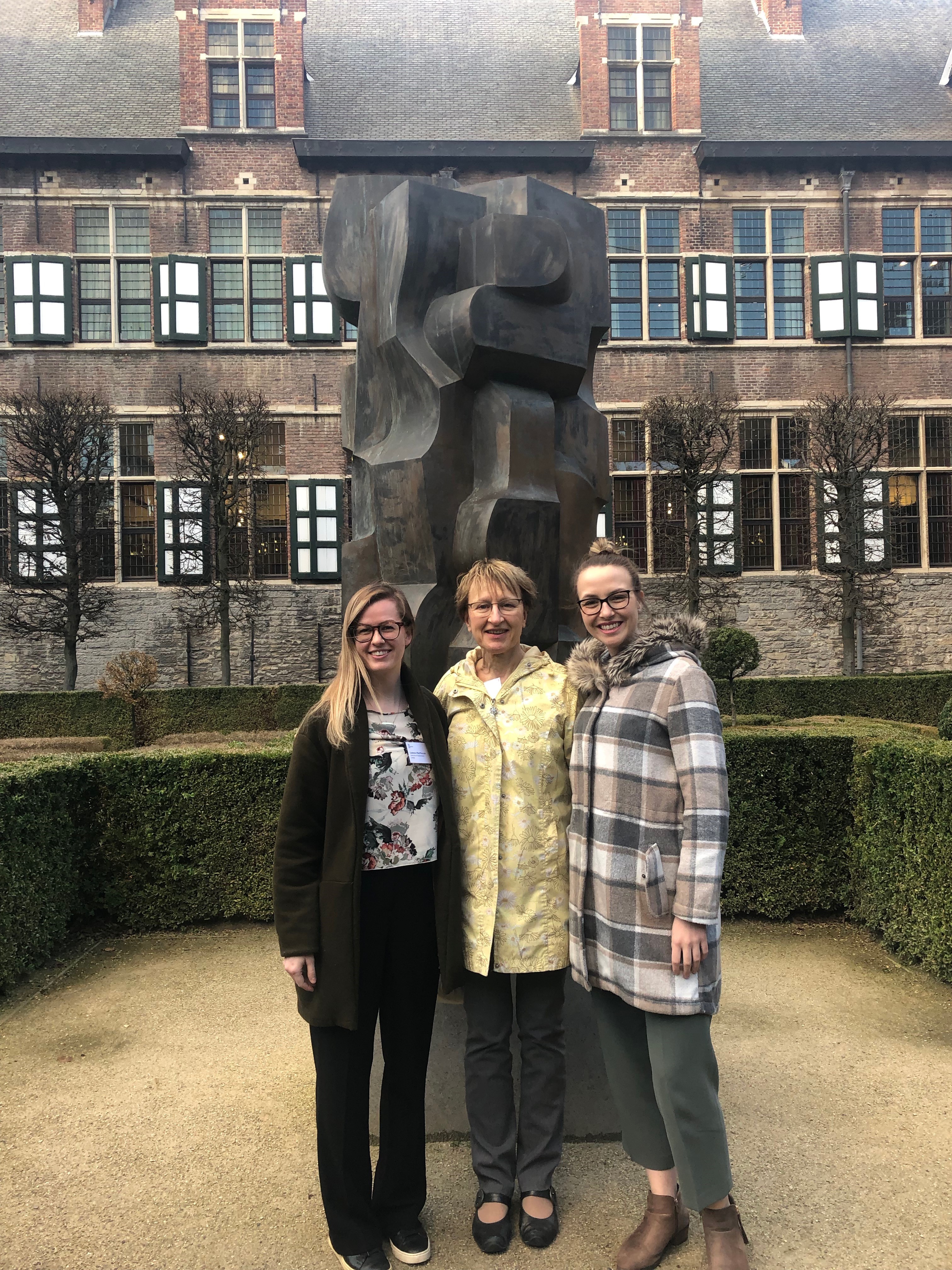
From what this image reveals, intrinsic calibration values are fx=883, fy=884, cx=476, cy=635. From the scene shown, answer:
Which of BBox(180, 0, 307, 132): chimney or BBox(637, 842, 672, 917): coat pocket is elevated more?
BBox(180, 0, 307, 132): chimney

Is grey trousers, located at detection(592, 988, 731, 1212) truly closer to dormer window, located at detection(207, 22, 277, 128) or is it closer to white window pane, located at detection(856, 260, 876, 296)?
white window pane, located at detection(856, 260, 876, 296)

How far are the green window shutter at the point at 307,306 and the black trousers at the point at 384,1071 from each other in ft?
53.7

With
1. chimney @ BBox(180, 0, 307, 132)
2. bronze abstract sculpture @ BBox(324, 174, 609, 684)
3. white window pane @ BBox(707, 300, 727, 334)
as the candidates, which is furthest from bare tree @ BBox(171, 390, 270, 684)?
bronze abstract sculpture @ BBox(324, 174, 609, 684)

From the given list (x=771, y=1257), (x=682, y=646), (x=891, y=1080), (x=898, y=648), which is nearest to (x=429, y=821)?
(x=682, y=646)

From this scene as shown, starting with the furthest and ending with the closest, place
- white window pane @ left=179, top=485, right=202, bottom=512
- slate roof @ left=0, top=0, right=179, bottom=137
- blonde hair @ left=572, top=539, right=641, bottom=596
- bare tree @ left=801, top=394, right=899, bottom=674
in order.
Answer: slate roof @ left=0, top=0, right=179, bottom=137, white window pane @ left=179, top=485, right=202, bottom=512, bare tree @ left=801, top=394, right=899, bottom=674, blonde hair @ left=572, top=539, right=641, bottom=596

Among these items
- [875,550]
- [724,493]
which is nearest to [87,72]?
[724,493]

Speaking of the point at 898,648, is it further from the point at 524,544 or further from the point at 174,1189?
the point at 174,1189

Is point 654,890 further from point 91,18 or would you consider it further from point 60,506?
point 91,18

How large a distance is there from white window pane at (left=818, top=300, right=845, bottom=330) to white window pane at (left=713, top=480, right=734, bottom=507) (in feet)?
12.1

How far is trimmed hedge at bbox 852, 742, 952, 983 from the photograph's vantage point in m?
3.94

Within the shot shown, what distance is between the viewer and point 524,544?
357cm

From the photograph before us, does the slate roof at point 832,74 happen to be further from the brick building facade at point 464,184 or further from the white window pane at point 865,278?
the white window pane at point 865,278

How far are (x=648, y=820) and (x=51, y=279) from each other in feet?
60.9

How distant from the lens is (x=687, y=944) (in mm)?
1928
